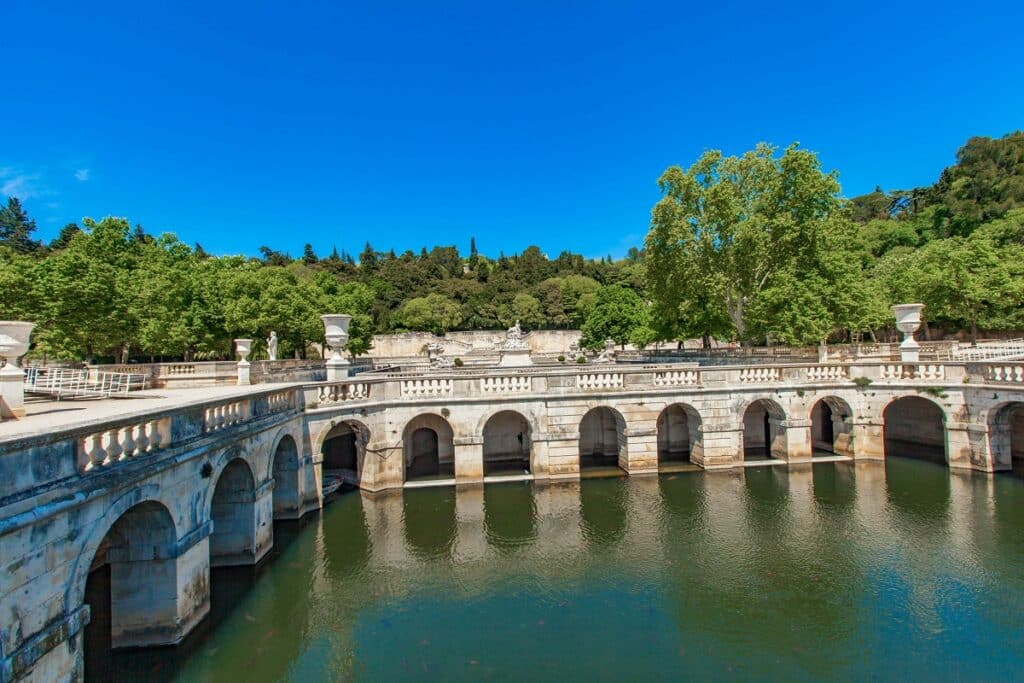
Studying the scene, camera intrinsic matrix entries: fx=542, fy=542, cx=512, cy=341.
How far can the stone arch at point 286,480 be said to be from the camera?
1535 centimetres

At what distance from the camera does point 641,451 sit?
61.9 ft

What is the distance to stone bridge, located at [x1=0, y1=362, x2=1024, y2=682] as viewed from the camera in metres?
6.29

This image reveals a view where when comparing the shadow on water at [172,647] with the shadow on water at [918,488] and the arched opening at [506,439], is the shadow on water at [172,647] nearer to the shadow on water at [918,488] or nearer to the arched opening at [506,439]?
the arched opening at [506,439]

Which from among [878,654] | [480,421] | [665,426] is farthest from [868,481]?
[480,421]

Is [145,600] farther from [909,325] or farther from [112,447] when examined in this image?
[909,325]

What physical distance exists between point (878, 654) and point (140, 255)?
4058 centimetres

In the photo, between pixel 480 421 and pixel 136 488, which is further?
pixel 480 421

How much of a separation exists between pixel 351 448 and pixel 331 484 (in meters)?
4.23

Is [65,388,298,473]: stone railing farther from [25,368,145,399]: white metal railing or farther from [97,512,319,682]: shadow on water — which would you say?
[25,368,145,399]: white metal railing

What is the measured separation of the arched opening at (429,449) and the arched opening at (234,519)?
7.37 meters

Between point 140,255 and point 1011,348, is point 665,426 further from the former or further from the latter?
point 140,255

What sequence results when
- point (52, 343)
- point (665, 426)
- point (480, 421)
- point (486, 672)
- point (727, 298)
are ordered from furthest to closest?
1. point (727, 298)
2. point (52, 343)
3. point (665, 426)
4. point (480, 421)
5. point (486, 672)

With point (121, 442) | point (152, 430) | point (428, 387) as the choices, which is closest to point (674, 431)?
point (428, 387)

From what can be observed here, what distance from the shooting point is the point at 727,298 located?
29359mm
